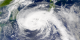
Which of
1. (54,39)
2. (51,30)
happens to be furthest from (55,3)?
(54,39)

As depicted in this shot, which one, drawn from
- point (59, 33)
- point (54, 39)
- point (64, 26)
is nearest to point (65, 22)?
point (64, 26)

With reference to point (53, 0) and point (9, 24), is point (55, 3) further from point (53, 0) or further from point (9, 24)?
point (9, 24)

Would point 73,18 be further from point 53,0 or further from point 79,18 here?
point 53,0

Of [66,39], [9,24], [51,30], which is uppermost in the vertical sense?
[9,24]

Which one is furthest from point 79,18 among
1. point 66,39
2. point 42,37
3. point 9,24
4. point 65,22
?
point 9,24

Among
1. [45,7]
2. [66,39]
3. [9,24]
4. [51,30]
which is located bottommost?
[66,39]

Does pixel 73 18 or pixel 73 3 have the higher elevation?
pixel 73 3

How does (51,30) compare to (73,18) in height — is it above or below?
below

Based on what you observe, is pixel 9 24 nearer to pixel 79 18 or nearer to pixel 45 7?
pixel 45 7
